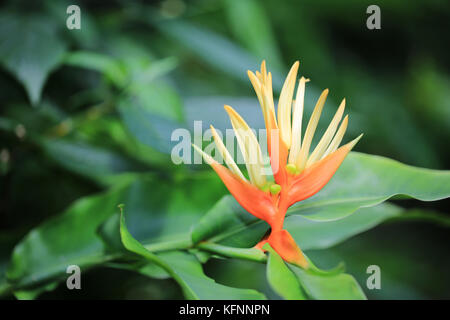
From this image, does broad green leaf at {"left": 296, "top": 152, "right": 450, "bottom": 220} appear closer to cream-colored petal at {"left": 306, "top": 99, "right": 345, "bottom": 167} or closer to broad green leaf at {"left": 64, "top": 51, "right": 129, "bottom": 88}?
cream-colored petal at {"left": 306, "top": 99, "right": 345, "bottom": 167}

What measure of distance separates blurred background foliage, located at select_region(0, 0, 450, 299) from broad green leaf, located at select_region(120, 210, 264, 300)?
87mm

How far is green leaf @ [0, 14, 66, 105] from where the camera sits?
1.26 feet

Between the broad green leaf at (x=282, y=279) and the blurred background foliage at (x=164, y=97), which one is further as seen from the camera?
the blurred background foliage at (x=164, y=97)

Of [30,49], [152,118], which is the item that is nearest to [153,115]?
[152,118]

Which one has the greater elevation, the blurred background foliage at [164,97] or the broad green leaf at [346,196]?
the blurred background foliage at [164,97]

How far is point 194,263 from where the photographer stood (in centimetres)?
27

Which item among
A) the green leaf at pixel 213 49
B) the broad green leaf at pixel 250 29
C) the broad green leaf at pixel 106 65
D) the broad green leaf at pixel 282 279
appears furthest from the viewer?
the broad green leaf at pixel 250 29

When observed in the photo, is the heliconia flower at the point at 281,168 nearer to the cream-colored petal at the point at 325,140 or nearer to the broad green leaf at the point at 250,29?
the cream-colored petal at the point at 325,140

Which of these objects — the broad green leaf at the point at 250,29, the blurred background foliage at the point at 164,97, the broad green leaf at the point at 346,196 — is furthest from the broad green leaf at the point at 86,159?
the broad green leaf at the point at 250,29

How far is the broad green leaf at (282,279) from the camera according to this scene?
0.22 metres

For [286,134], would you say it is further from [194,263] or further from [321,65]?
[321,65]

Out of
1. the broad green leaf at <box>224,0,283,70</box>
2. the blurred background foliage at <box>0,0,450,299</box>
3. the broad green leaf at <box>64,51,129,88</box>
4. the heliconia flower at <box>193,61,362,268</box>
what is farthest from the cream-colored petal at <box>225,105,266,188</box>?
the broad green leaf at <box>224,0,283,70</box>

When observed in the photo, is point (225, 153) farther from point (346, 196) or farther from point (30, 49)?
point (30, 49)

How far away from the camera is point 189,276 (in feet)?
0.84
